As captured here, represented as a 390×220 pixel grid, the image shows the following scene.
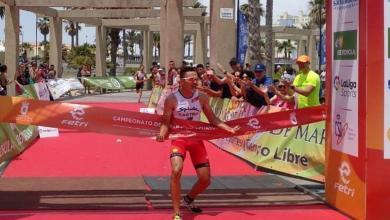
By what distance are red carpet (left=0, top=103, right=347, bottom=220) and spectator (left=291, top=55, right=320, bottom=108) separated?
5.71ft

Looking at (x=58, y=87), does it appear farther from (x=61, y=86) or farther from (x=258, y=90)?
(x=258, y=90)

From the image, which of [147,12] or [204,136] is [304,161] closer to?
[204,136]

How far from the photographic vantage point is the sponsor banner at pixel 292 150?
10.3 m

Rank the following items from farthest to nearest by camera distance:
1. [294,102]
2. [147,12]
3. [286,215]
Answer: [147,12], [294,102], [286,215]

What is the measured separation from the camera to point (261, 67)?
1259 centimetres

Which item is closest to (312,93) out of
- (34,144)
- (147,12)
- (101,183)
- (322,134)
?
(322,134)

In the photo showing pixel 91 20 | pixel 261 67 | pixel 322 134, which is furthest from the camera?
pixel 91 20

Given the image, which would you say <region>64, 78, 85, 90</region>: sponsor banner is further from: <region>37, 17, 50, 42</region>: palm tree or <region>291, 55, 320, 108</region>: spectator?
<region>37, 17, 50, 42</region>: palm tree

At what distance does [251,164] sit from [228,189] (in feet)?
9.04

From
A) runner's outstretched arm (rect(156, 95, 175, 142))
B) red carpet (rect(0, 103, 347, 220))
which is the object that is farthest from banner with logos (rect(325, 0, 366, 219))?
runner's outstretched arm (rect(156, 95, 175, 142))

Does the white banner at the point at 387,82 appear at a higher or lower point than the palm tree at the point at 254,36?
lower

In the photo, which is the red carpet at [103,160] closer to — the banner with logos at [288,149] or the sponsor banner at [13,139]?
the sponsor banner at [13,139]

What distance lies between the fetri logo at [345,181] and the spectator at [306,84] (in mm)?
2356

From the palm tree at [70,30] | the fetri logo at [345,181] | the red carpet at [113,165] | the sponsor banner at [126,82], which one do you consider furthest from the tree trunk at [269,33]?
the palm tree at [70,30]
